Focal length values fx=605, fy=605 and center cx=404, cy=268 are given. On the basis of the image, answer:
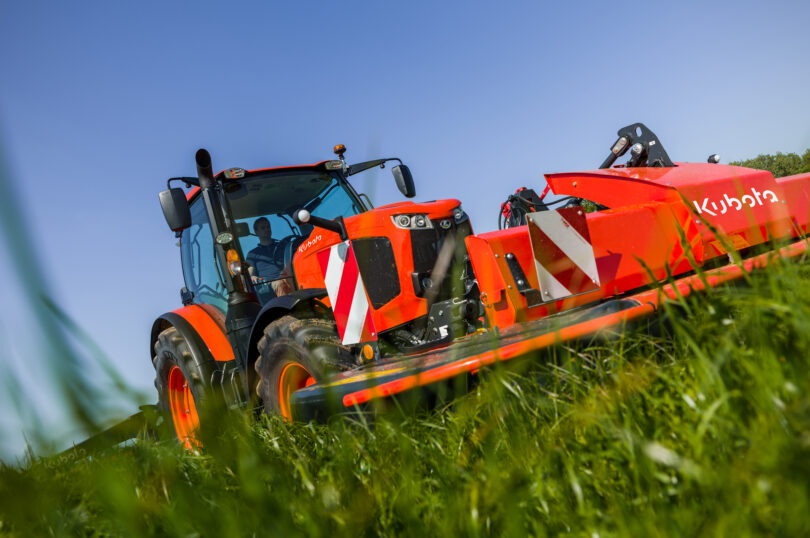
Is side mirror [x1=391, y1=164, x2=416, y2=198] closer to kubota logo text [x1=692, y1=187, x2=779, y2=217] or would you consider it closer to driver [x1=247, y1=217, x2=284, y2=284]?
driver [x1=247, y1=217, x2=284, y2=284]

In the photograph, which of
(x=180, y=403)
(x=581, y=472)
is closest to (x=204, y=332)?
(x=180, y=403)

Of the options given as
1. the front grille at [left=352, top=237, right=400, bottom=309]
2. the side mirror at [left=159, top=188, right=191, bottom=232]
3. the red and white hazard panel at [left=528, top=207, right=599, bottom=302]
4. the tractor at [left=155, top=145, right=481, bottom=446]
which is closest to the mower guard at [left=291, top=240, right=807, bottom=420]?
the tractor at [left=155, top=145, right=481, bottom=446]

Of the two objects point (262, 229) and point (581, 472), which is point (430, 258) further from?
point (581, 472)

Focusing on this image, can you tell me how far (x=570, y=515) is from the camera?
1263 millimetres

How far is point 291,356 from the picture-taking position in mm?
3609

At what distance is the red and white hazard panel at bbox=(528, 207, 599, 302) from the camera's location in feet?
10.8

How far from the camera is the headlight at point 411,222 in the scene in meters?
3.86

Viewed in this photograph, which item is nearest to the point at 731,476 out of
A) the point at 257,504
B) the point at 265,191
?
the point at 257,504

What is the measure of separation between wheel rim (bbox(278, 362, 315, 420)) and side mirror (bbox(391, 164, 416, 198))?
1823 millimetres

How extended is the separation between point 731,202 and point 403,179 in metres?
2.37

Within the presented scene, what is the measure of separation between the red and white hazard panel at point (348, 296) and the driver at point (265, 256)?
1.33m

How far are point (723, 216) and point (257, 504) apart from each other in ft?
11.9

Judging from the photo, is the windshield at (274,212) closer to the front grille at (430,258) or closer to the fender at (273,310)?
the fender at (273,310)

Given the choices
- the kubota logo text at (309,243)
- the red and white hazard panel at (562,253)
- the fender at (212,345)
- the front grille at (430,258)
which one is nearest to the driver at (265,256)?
the kubota logo text at (309,243)
